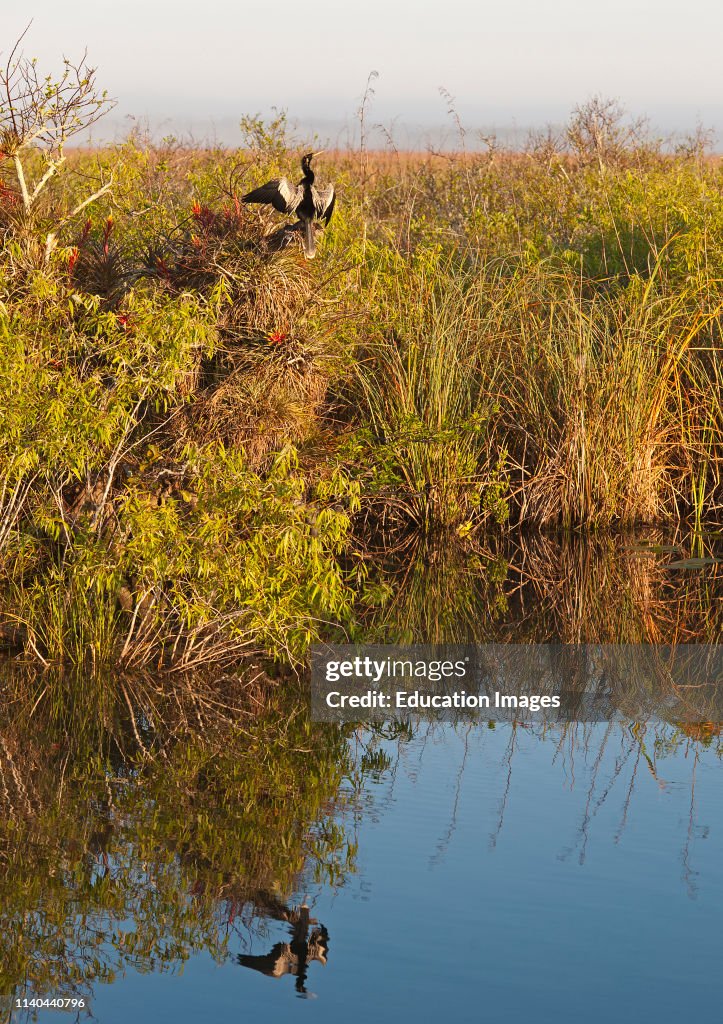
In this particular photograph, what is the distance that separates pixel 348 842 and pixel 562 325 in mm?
7329

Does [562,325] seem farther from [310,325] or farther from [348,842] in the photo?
[348,842]

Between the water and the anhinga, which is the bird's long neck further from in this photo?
the water

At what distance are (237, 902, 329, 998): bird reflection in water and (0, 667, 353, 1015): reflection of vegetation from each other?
0.14 metres

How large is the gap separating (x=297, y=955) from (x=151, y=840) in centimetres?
110

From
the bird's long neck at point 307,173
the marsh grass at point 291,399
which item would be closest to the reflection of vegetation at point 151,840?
the marsh grass at point 291,399

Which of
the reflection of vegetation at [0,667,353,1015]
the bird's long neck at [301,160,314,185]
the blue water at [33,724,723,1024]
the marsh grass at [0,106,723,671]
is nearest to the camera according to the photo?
the blue water at [33,724,723,1024]

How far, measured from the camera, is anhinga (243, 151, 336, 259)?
7.45 meters

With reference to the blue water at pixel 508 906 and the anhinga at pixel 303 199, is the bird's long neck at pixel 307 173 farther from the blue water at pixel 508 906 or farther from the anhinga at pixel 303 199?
the blue water at pixel 508 906

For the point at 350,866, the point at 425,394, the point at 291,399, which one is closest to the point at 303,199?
the point at 291,399

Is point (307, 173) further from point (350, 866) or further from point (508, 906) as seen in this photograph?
point (508, 906)

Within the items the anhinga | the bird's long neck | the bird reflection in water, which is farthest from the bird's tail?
the bird reflection in water

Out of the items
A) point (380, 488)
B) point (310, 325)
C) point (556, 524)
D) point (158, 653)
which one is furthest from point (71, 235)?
point (556, 524)

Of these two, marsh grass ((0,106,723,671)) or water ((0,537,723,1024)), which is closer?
water ((0,537,723,1024))

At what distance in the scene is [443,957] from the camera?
14.3 ft
